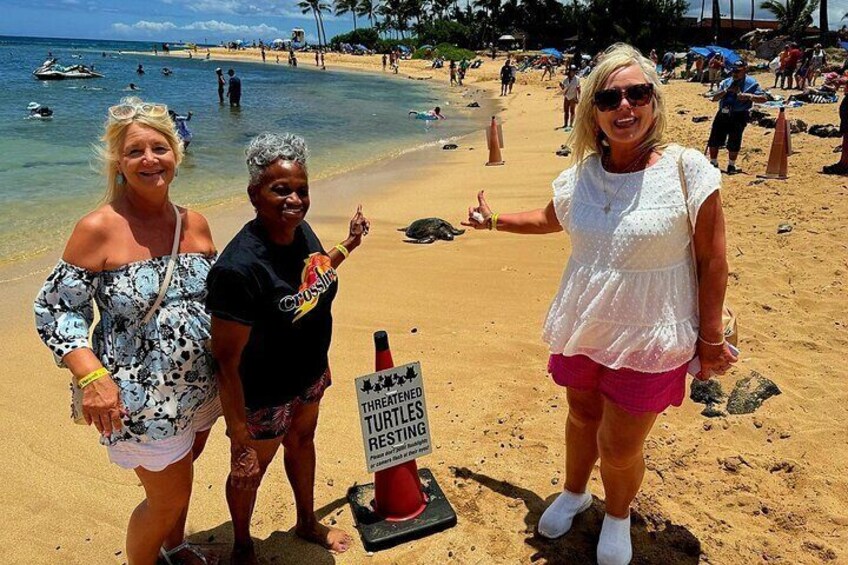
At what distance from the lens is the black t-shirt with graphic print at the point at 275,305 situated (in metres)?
2.07

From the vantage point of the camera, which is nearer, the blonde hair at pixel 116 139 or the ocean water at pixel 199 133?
the blonde hair at pixel 116 139

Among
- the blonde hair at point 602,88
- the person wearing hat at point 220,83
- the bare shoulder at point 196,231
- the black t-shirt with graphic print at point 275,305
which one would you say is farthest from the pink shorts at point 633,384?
the person wearing hat at point 220,83

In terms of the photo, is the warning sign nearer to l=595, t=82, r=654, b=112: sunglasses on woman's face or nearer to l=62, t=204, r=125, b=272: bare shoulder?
l=62, t=204, r=125, b=272: bare shoulder

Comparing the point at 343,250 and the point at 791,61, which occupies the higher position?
the point at 791,61

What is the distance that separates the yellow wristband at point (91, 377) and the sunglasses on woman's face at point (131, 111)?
88cm

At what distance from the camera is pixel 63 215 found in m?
9.90

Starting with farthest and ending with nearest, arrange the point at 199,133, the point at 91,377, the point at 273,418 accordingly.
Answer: the point at 199,133
the point at 273,418
the point at 91,377

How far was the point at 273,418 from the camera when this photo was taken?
94.9 inches

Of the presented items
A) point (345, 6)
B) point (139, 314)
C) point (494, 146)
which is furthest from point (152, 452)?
point (345, 6)

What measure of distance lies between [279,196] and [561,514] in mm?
1982

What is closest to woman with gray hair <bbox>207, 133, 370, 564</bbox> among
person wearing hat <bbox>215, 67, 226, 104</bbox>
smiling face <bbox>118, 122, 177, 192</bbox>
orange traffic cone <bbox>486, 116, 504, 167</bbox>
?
smiling face <bbox>118, 122, 177, 192</bbox>

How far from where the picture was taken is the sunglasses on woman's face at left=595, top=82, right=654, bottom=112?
2.19 m

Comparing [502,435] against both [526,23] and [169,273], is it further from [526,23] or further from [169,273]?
[526,23]

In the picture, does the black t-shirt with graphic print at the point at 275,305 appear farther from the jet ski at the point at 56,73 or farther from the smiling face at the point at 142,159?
the jet ski at the point at 56,73
